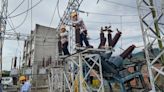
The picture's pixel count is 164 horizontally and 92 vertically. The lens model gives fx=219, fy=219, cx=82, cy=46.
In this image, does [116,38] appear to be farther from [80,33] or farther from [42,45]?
[42,45]

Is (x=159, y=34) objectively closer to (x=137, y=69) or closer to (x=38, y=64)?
(x=137, y=69)

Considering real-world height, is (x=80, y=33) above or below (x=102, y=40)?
above

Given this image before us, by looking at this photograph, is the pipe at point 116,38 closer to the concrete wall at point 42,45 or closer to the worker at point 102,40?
the worker at point 102,40

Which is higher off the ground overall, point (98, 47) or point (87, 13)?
point (87, 13)

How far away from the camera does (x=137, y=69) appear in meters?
12.0

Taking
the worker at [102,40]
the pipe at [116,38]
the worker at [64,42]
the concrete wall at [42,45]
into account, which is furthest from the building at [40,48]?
the worker at [102,40]

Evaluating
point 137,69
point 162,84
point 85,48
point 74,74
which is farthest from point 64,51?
point 162,84

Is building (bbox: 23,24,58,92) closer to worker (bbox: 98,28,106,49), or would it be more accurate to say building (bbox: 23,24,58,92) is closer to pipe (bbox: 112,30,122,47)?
pipe (bbox: 112,30,122,47)

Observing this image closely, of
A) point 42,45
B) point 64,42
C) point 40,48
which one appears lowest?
point 64,42

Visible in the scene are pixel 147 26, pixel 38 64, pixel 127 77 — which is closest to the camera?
pixel 147 26

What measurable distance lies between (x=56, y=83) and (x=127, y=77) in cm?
714

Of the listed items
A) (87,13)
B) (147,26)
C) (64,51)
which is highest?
(87,13)

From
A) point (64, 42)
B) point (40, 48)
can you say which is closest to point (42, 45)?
point (40, 48)

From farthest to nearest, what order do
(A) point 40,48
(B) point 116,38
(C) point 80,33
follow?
(A) point 40,48 < (B) point 116,38 < (C) point 80,33
